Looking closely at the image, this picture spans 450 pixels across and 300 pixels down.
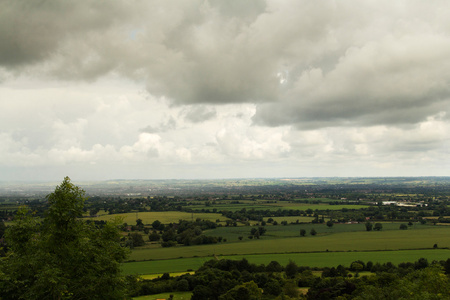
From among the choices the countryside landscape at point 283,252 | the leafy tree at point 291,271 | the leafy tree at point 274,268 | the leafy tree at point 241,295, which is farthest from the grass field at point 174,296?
the leafy tree at point 291,271

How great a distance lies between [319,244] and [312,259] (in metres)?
17.4

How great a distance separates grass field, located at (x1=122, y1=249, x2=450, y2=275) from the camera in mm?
65188

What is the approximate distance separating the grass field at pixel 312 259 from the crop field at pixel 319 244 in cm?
406

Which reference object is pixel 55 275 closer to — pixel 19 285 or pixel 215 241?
pixel 19 285

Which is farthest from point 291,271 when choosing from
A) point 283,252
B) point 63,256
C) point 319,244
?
point 63,256

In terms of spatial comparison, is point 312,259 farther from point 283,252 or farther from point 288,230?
point 288,230

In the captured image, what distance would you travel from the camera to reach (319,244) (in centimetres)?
8706

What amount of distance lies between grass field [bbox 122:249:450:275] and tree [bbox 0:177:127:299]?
44970 mm

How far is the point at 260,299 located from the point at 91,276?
33.3m

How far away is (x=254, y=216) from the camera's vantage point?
468ft

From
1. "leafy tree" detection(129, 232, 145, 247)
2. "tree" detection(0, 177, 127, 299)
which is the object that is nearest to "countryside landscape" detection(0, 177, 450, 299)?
"leafy tree" detection(129, 232, 145, 247)

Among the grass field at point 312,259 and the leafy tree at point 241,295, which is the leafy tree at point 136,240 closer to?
the grass field at point 312,259

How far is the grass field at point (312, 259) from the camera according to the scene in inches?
2566

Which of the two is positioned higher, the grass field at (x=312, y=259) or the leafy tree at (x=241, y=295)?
the leafy tree at (x=241, y=295)
